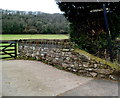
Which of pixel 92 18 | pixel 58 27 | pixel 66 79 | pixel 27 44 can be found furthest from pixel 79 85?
pixel 58 27

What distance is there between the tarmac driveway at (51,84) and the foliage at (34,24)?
26.8 feet

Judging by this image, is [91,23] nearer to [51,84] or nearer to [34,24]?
[51,84]

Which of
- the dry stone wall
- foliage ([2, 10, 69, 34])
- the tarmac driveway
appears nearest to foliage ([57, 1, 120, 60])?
the dry stone wall

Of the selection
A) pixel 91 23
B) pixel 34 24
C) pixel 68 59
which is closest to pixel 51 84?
pixel 68 59

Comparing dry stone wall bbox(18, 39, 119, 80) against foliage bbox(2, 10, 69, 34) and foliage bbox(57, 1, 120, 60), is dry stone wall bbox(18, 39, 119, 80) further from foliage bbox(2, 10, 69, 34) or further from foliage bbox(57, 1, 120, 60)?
foliage bbox(2, 10, 69, 34)

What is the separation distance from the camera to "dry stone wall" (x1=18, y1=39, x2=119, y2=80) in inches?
211

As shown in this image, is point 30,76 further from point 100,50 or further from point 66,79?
point 100,50

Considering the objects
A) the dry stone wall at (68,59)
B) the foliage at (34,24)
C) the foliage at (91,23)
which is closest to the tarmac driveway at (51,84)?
the dry stone wall at (68,59)

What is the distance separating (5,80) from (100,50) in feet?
13.7

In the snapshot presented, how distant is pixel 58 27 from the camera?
14141mm

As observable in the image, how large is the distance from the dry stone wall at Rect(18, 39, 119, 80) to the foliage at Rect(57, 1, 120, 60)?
0.64 m

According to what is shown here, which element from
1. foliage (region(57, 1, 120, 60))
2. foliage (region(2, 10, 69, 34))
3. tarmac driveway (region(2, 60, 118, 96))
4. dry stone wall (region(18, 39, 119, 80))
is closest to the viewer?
tarmac driveway (region(2, 60, 118, 96))

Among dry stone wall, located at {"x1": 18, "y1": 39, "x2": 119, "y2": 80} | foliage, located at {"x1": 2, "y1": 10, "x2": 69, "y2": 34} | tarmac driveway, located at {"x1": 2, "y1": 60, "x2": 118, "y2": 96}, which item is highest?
foliage, located at {"x1": 2, "y1": 10, "x2": 69, "y2": 34}

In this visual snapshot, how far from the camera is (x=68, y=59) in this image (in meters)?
6.10
